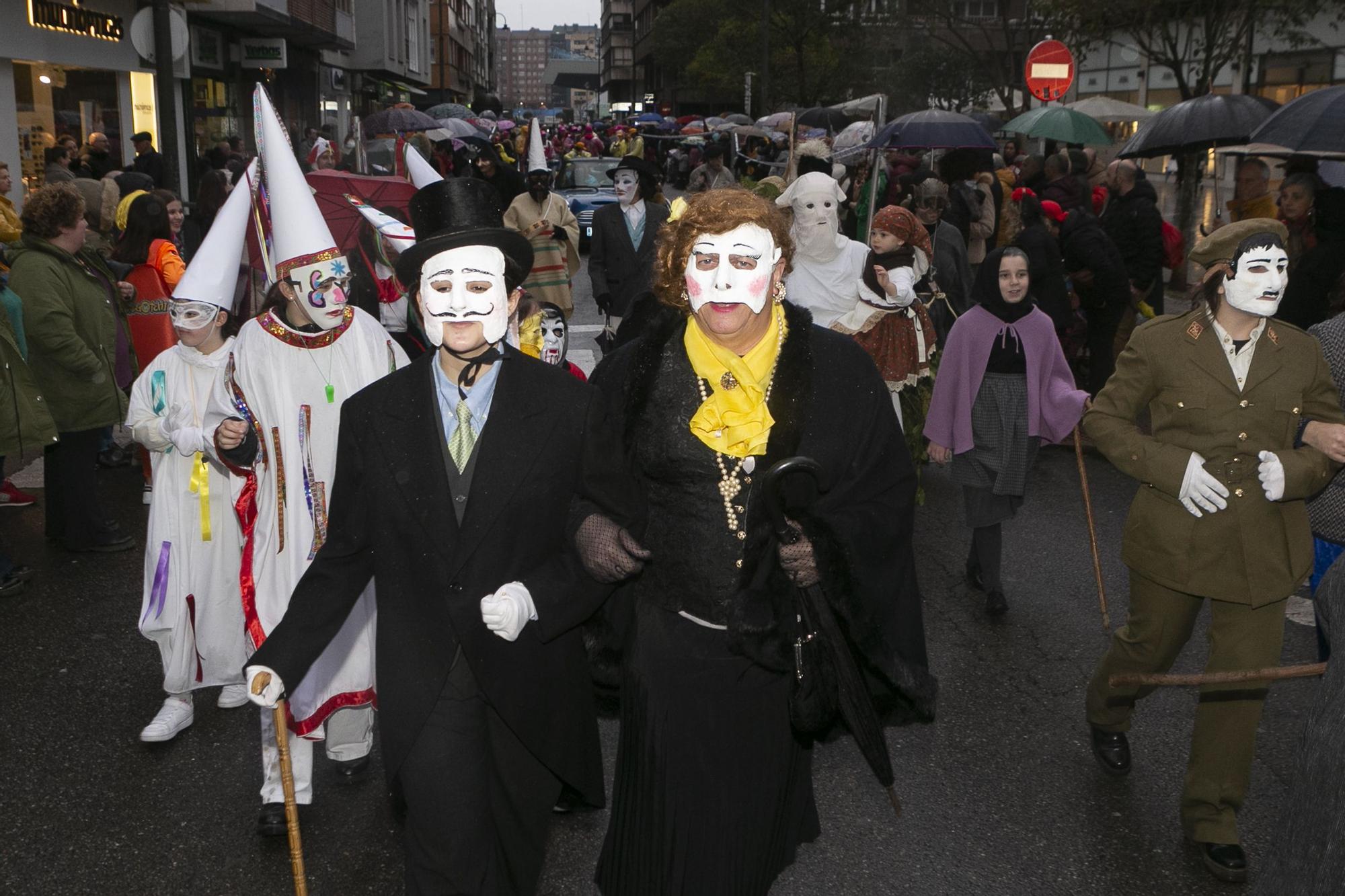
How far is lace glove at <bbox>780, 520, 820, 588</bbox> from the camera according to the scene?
3.16 metres

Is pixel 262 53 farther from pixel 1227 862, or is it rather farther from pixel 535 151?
pixel 1227 862

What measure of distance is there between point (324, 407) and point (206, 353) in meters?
1.16

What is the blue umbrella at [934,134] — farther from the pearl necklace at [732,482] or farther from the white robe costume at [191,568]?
the pearl necklace at [732,482]

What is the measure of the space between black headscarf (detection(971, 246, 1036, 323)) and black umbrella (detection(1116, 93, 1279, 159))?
18.3ft

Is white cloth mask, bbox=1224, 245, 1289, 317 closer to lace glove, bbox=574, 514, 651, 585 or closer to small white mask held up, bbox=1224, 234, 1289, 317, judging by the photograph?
small white mask held up, bbox=1224, 234, 1289, 317

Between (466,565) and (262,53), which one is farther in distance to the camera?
(262,53)

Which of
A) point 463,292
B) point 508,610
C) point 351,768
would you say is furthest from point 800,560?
point 351,768

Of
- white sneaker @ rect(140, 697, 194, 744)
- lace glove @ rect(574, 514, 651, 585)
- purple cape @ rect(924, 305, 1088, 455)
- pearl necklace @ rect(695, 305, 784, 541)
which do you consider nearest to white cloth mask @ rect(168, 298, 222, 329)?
white sneaker @ rect(140, 697, 194, 744)

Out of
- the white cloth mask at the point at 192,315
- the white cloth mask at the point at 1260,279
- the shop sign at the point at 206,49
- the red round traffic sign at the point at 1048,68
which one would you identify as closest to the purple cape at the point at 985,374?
the white cloth mask at the point at 1260,279

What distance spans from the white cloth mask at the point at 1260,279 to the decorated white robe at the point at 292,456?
2.86m

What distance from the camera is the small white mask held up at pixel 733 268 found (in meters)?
3.42

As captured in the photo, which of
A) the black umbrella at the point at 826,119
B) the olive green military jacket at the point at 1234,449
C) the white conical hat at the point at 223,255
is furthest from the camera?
the black umbrella at the point at 826,119

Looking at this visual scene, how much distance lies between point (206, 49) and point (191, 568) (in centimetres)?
2495

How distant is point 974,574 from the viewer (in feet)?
23.4
